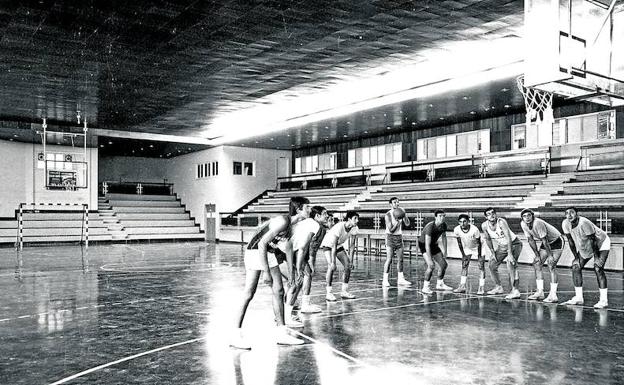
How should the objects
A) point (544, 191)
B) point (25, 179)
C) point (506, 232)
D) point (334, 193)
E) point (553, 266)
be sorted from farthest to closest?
point (25, 179)
point (334, 193)
point (544, 191)
point (506, 232)
point (553, 266)

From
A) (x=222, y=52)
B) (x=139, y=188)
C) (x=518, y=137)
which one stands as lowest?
(x=139, y=188)

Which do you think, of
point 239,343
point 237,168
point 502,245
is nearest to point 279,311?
point 239,343

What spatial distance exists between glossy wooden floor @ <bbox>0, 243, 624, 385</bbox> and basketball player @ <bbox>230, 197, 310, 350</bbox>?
20 centimetres

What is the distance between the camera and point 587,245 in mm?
8430

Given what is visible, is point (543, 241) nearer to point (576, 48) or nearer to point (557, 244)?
point (557, 244)

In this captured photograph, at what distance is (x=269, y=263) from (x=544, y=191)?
47.8ft

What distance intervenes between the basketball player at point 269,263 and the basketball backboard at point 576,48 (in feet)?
13.0

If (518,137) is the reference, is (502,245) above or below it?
below

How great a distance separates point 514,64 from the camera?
14.7 meters

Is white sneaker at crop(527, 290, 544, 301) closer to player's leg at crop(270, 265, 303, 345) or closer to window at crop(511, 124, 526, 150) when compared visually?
player's leg at crop(270, 265, 303, 345)

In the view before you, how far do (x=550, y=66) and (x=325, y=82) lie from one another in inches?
388

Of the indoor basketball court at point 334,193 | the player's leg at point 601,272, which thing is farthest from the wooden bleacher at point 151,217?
the player's leg at point 601,272

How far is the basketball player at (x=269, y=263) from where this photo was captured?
5930mm

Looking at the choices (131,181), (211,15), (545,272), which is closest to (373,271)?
(545,272)
